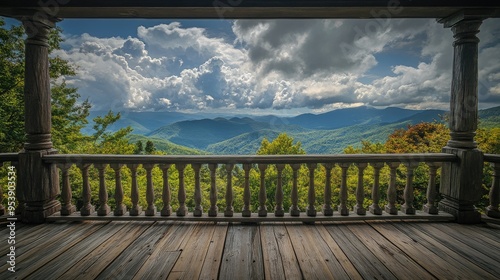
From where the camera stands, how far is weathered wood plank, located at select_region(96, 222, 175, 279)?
6.64 feet

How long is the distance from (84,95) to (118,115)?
5.12m

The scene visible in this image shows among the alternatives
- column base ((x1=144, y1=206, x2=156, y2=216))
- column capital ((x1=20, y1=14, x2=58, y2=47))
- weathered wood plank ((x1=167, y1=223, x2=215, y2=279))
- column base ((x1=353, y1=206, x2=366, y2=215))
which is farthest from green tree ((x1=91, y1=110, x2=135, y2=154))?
column base ((x1=353, y1=206, x2=366, y2=215))

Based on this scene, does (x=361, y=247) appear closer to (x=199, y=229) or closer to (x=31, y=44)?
(x=199, y=229)

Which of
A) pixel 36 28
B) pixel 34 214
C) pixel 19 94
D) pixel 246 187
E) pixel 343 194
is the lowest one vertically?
pixel 34 214

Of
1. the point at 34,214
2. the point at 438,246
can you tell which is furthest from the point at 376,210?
the point at 34,214

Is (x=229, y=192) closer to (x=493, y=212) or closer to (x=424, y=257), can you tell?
(x=424, y=257)

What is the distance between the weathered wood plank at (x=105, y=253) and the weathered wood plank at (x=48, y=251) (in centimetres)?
30

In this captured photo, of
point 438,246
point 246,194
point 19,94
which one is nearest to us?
point 438,246

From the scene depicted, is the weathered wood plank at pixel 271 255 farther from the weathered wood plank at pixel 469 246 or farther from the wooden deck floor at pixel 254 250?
the weathered wood plank at pixel 469 246

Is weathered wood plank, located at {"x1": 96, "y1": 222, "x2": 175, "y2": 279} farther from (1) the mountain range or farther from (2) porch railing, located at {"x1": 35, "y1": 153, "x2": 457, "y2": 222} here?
(1) the mountain range

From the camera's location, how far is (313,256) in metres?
2.31

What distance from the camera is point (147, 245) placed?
8.30ft

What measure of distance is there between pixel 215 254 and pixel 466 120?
10.5 ft

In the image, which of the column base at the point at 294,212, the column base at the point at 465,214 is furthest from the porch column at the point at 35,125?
the column base at the point at 465,214
